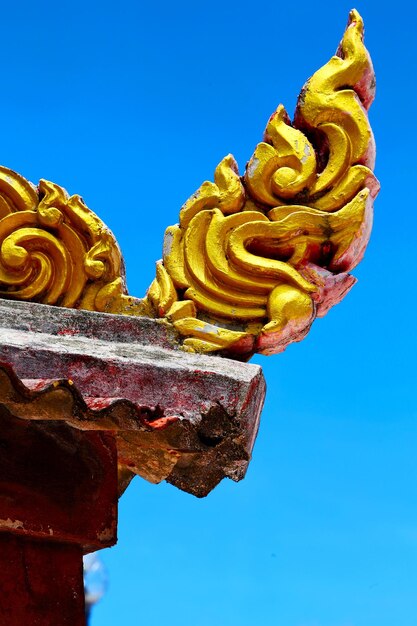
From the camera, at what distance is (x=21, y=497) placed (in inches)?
140

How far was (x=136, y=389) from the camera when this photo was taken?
132 inches

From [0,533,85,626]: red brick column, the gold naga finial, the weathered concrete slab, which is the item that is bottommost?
[0,533,85,626]: red brick column

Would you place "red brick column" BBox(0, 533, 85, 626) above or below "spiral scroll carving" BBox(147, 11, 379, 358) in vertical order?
below


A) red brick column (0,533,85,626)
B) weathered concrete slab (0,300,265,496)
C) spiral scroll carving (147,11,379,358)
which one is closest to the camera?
weathered concrete slab (0,300,265,496)

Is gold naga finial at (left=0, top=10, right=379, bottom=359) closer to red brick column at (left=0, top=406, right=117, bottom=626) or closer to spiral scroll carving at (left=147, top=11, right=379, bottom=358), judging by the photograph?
spiral scroll carving at (left=147, top=11, right=379, bottom=358)

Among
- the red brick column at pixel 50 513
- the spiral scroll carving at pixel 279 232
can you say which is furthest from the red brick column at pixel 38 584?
the spiral scroll carving at pixel 279 232

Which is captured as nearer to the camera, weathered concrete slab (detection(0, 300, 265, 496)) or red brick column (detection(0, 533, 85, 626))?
weathered concrete slab (detection(0, 300, 265, 496))

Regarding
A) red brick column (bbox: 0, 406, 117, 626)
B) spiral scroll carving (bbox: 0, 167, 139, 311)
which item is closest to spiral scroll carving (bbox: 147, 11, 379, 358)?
spiral scroll carving (bbox: 0, 167, 139, 311)

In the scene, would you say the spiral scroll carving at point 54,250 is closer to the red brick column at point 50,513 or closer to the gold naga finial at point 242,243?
the gold naga finial at point 242,243

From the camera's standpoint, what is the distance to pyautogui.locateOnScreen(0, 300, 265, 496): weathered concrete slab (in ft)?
9.99

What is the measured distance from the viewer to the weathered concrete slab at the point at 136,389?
120 inches

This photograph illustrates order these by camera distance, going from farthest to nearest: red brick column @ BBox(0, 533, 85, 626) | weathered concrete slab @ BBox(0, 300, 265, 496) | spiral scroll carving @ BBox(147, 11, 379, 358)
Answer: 1. spiral scroll carving @ BBox(147, 11, 379, 358)
2. red brick column @ BBox(0, 533, 85, 626)
3. weathered concrete slab @ BBox(0, 300, 265, 496)

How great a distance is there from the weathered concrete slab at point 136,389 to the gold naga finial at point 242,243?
0.20 metres

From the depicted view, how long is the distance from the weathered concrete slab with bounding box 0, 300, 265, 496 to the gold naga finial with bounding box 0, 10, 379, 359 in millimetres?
198
